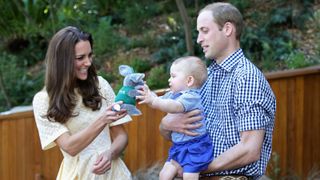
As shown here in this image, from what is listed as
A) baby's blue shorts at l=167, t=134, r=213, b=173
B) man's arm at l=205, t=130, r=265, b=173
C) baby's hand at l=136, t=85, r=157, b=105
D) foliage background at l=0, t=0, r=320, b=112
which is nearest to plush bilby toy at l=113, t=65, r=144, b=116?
baby's hand at l=136, t=85, r=157, b=105

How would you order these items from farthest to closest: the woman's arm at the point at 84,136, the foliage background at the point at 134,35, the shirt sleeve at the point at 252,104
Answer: the foliage background at the point at 134,35, the woman's arm at the point at 84,136, the shirt sleeve at the point at 252,104

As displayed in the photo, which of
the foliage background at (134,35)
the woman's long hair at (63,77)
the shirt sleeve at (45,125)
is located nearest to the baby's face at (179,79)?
the woman's long hair at (63,77)

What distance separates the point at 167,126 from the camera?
3590 mm

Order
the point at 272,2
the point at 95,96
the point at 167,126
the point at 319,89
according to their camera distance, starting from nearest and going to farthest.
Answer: the point at 167,126
the point at 95,96
the point at 319,89
the point at 272,2

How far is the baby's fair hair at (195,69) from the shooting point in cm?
344

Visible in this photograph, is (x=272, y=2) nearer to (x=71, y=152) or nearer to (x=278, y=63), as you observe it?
(x=278, y=63)

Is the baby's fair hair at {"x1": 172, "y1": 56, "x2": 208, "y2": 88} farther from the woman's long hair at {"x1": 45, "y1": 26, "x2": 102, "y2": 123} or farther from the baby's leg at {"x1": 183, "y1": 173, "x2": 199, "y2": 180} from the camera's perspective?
the woman's long hair at {"x1": 45, "y1": 26, "x2": 102, "y2": 123}

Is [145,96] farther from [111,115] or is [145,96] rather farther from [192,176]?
[192,176]

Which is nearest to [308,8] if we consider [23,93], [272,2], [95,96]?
[272,2]

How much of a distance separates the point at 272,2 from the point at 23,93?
3.63m

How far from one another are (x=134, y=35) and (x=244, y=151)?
6.90m

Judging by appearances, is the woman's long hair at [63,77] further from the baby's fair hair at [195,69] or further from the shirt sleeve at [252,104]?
the shirt sleeve at [252,104]

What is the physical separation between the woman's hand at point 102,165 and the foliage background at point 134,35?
4.24 metres

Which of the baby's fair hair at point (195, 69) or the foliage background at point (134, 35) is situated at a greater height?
the baby's fair hair at point (195, 69)
